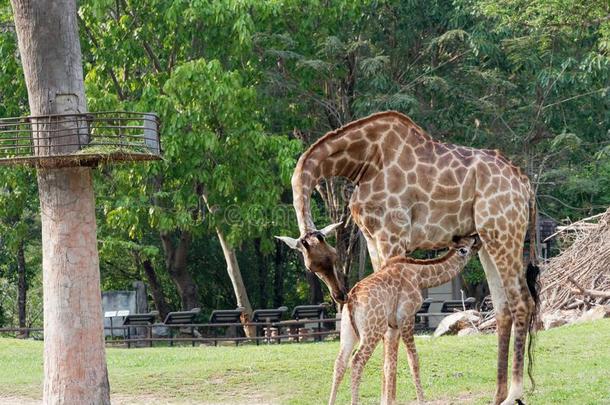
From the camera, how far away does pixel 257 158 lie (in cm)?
2612

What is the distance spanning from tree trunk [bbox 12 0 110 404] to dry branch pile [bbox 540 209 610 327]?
11.0 metres

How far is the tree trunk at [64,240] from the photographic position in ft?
39.1

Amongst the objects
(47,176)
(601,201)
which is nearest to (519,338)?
(47,176)

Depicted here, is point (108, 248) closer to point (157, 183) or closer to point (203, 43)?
point (157, 183)

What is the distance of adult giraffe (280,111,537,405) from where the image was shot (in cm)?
1110

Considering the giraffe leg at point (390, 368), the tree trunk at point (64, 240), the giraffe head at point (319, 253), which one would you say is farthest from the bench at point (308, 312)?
the giraffe head at point (319, 253)

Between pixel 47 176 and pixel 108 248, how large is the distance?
1473cm

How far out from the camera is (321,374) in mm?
14984

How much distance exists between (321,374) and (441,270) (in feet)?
13.3

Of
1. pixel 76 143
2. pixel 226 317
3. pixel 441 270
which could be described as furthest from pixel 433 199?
pixel 226 317

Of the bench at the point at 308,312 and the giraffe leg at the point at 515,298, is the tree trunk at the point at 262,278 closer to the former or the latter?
the bench at the point at 308,312

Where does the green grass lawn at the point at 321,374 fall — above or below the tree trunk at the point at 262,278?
below

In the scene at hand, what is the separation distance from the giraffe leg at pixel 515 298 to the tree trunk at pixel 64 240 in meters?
4.06

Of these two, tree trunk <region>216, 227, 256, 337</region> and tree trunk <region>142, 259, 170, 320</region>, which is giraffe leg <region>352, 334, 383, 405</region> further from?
tree trunk <region>142, 259, 170, 320</region>
